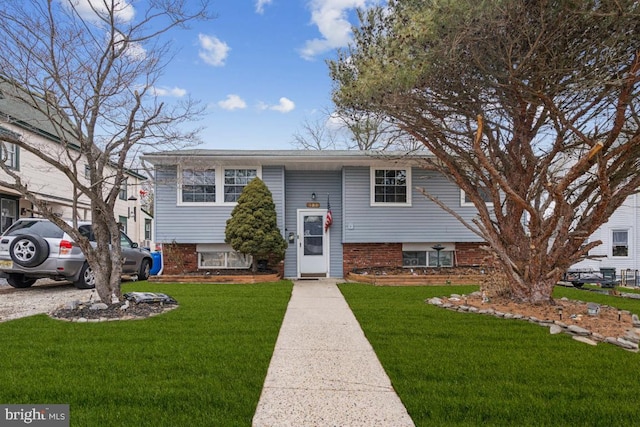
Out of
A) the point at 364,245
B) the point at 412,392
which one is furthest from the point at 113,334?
the point at 364,245

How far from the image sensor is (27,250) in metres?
7.99

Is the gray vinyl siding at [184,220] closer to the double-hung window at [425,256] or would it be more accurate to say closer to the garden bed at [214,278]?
the garden bed at [214,278]

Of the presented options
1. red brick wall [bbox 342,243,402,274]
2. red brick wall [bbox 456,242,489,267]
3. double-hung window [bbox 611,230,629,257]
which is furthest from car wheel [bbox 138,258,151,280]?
double-hung window [bbox 611,230,629,257]

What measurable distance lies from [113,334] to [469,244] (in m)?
10.2

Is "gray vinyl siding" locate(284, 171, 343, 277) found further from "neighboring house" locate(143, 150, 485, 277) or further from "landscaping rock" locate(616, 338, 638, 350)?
"landscaping rock" locate(616, 338, 638, 350)

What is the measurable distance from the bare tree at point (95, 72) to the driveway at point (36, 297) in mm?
1369

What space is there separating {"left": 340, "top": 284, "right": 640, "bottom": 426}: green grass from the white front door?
228 inches

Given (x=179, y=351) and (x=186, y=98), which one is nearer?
(x=179, y=351)

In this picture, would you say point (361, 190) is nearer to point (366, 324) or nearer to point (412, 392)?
point (366, 324)

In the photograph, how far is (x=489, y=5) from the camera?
5355 millimetres

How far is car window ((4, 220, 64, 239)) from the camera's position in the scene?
8.45 meters

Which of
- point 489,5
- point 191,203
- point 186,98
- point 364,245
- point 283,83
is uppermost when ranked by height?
point 283,83

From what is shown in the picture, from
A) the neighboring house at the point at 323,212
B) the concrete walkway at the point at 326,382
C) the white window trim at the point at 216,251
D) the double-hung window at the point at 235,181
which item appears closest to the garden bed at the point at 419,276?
the neighboring house at the point at 323,212

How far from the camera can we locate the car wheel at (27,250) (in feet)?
26.1
